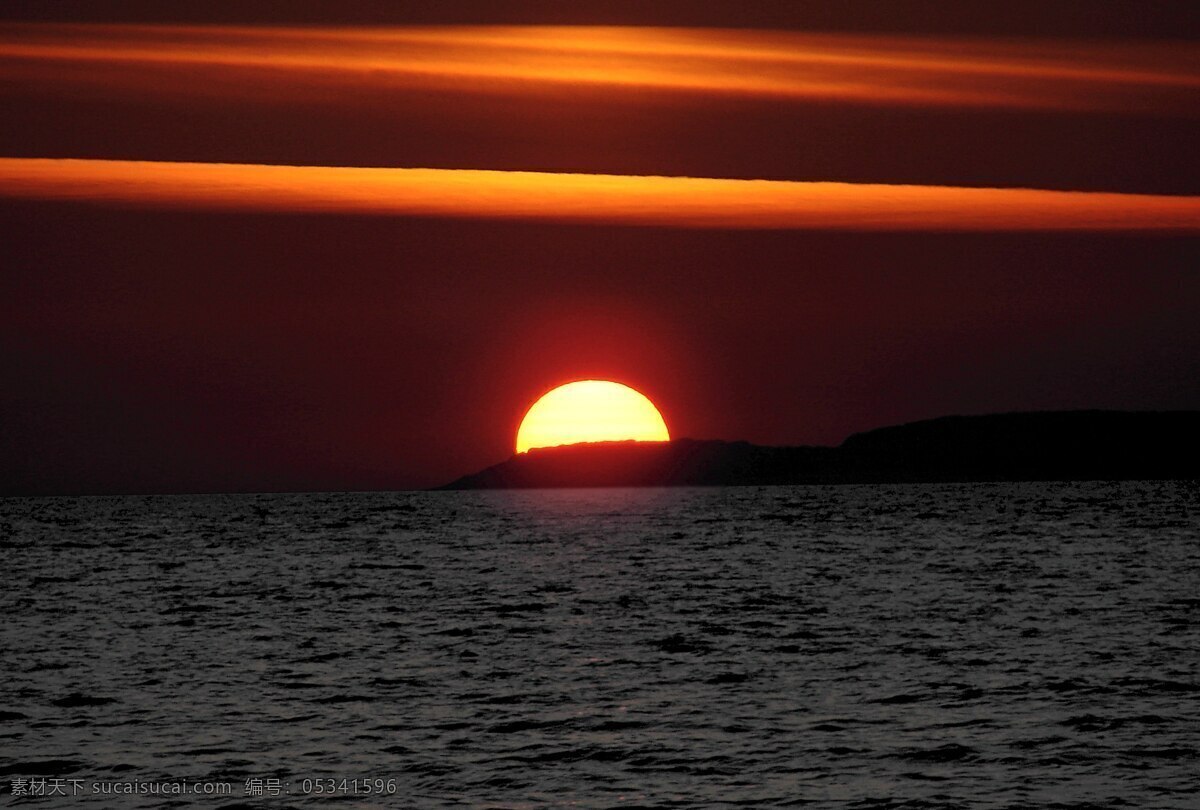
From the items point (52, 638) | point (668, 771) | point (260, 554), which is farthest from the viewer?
point (260, 554)

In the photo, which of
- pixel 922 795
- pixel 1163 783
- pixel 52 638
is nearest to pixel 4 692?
pixel 52 638

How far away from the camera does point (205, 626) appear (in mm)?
52562

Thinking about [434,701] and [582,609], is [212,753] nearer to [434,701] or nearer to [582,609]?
[434,701]

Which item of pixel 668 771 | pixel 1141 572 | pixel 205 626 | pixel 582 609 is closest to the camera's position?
pixel 668 771

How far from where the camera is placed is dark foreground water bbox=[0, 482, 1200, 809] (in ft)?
85.0

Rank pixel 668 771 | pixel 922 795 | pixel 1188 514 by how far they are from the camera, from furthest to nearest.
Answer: pixel 1188 514, pixel 668 771, pixel 922 795

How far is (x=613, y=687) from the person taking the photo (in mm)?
36312

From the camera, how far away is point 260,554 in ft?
362

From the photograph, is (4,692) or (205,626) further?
(205,626)

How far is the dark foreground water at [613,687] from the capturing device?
25906 millimetres

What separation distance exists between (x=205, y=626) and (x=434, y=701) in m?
20.5

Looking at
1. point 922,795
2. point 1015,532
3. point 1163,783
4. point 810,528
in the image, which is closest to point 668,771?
point 922,795

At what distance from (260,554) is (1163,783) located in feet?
297

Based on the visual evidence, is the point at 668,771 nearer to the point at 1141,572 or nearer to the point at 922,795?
the point at 922,795
